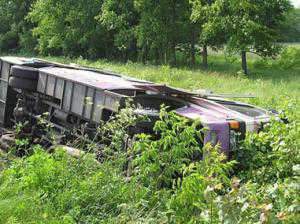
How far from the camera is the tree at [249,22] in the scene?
2683 centimetres

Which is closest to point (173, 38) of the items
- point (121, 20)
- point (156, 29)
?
Answer: point (156, 29)

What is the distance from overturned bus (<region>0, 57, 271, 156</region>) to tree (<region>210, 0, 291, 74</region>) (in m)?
14.7

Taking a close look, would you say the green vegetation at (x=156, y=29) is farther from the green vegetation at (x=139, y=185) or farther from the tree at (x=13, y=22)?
the green vegetation at (x=139, y=185)

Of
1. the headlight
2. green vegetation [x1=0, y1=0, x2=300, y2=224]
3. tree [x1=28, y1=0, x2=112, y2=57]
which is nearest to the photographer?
green vegetation [x1=0, y1=0, x2=300, y2=224]

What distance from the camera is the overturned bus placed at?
29.6ft

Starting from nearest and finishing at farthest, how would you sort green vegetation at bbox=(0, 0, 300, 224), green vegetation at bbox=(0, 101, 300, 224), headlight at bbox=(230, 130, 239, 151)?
1. green vegetation at bbox=(0, 0, 300, 224)
2. green vegetation at bbox=(0, 101, 300, 224)
3. headlight at bbox=(230, 130, 239, 151)

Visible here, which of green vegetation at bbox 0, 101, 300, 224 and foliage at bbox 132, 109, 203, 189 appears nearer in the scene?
green vegetation at bbox 0, 101, 300, 224

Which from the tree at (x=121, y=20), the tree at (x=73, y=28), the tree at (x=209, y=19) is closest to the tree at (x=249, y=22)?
the tree at (x=209, y=19)

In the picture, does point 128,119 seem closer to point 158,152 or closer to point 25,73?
point 158,152

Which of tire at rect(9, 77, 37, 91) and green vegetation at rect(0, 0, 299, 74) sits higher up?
green vegetation at rect(0, 0, 299, 74)

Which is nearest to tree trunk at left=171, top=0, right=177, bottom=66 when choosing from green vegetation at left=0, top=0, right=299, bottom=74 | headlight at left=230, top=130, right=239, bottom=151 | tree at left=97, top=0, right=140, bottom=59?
green vegetation at left=0, top=0, right=299, bottom=74

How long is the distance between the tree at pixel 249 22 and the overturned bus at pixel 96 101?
48.2 ft

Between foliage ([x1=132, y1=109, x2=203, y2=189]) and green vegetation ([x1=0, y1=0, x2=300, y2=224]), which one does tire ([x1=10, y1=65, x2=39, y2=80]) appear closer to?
green vegetation ([x1=0, y1=0, x2=300, y2=224])

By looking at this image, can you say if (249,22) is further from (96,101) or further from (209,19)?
(96,101)
